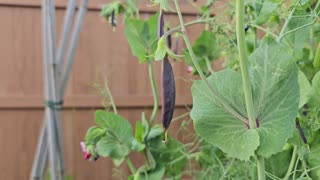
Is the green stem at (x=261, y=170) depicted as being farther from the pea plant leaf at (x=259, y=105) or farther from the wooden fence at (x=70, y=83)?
the wooden fence at (x=70, y=83)

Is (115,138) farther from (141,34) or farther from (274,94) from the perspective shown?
(274,94)

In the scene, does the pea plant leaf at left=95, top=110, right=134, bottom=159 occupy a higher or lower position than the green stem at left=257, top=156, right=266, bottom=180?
lower

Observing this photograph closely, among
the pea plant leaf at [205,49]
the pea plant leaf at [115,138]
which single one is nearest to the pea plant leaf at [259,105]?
the pea plant leaf at [115,138]

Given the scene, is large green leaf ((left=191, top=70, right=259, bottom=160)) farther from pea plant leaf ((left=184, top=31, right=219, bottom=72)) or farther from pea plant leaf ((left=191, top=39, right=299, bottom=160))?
pea plant leaf ((left=184, top=31, right=219, bottom=72))

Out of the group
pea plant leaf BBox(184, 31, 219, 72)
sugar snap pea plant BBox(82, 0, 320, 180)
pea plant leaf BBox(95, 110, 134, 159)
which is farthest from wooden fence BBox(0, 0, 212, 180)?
sugar snap pea plant BBox(82, 0, 320, 180)

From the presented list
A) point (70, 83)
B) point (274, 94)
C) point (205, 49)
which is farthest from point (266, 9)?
point (70, 83)

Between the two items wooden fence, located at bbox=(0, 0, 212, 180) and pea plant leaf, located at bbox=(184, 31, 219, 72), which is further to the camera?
wooden fence, located at bbox=(0, 0, 212, 180)

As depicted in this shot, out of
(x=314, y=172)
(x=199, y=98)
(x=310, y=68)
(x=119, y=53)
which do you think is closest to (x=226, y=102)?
(x=199, y=98)

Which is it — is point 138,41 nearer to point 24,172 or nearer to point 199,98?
point 199,98
